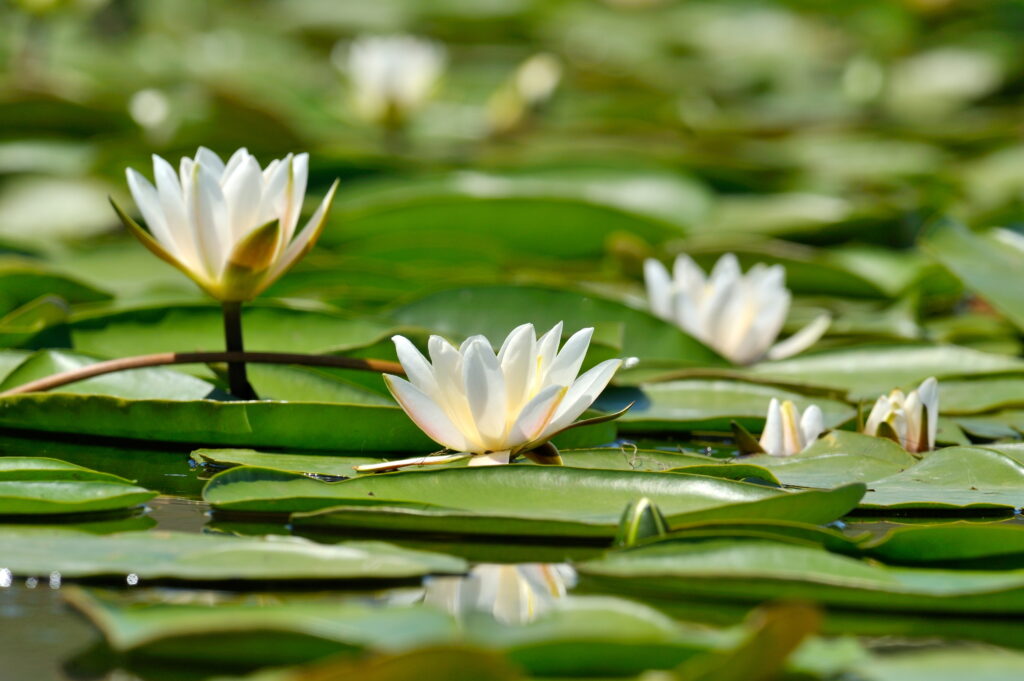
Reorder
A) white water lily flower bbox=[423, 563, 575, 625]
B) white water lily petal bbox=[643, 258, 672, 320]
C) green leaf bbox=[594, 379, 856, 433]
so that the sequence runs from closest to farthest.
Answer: white water lily flower bbox=[423, 563, 575, 625] → green leaf bbox=[594, 379, 856, 433] → white water lily petal bbox=[643, 258, 672, 320]

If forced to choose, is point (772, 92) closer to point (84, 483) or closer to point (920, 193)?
point (920, 193)

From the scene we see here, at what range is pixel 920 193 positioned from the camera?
3844 mm

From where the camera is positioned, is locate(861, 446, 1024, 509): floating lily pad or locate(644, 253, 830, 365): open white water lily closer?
locate(861, 446, 1024, 509): floating lily pad

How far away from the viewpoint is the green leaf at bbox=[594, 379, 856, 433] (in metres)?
1.79

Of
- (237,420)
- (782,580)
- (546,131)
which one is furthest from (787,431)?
(546,131)

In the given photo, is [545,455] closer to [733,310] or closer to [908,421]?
[908,421]

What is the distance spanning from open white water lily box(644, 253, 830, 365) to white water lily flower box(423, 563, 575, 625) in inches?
41.2

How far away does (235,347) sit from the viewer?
5.55 feet

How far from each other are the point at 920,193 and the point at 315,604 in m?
3.26

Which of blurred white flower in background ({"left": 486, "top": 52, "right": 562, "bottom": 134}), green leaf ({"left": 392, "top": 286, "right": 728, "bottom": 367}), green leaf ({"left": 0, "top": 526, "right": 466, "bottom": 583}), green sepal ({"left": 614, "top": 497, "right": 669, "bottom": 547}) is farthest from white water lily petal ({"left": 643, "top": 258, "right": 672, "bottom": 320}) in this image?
blurred white flower in background ({"left": 486, "top": 52, "right": 562, "bottom": 134})

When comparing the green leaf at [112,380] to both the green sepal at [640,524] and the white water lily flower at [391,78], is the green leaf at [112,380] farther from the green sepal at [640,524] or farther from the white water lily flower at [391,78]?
the white water lily flower at [391,78]

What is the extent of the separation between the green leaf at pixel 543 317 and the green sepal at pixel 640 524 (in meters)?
0.85

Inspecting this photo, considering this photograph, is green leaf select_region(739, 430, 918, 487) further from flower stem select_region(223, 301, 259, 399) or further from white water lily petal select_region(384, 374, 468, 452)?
flower stem select_region(223, 301, 259, 399)

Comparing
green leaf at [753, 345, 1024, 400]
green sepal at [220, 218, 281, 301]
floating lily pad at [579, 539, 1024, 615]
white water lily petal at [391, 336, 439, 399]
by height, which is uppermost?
green sepal at [220, 218, 281, 301]
